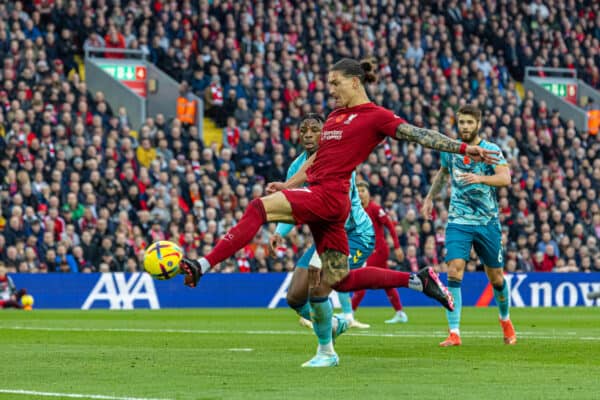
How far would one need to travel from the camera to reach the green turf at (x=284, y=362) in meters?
8.76

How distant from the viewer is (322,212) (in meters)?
10.2

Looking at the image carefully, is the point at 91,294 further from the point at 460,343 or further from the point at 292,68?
the point at 460,343

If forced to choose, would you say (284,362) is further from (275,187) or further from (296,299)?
(275,187)

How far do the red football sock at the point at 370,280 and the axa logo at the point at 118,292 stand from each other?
647 inches

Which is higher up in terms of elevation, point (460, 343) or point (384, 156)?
point (460, 343)

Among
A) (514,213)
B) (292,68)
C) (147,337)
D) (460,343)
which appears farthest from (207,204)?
(460,343)

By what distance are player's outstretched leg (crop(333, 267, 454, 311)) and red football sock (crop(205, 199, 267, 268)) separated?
1036mm

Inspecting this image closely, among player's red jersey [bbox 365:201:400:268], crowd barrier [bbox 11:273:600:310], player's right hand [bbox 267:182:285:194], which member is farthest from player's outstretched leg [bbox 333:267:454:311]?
crowd barrier [bbox 11:273:600:310]

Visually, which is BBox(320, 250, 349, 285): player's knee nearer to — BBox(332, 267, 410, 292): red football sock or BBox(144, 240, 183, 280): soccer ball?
BBox(332, 267, 410, 292): red football sock

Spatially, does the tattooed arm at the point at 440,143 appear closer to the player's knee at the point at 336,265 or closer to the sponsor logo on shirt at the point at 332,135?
the sponsor logo on shirt at the point at 332,135

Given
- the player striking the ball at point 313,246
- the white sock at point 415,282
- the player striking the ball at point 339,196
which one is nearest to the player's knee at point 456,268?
the player striking the ball at point 313,246

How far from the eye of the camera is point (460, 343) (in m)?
13.6

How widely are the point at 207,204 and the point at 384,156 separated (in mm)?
5500

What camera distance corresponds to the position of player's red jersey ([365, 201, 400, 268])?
2011 centimetres
